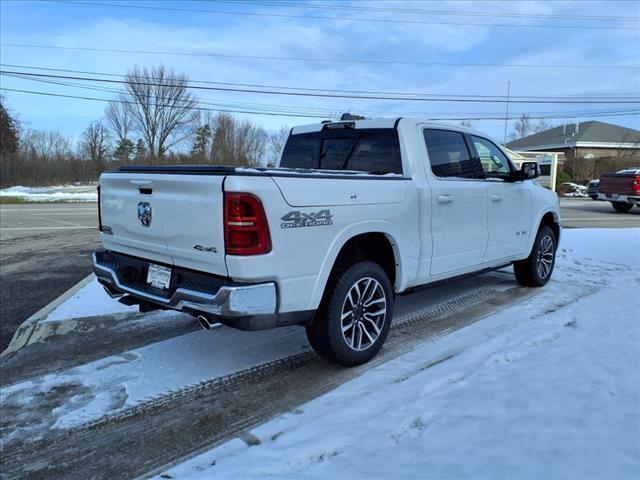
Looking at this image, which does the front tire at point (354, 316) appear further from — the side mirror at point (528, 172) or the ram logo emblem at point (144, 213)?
the side mirror at point (528, 172)

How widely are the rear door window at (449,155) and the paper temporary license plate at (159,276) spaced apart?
2.50 m

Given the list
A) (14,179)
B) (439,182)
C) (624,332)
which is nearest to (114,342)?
(439,182)

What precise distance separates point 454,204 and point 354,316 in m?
1.61

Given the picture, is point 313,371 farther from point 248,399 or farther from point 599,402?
point 599,402

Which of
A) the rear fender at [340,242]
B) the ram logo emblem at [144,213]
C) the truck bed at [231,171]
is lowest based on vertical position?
the rear fender at [340,242]

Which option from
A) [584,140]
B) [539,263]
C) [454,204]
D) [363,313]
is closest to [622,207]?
[539,263]

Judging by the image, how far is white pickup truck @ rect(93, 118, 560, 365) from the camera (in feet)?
10.2

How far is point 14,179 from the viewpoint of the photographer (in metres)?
38.3

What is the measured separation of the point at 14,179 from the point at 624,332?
4309cm

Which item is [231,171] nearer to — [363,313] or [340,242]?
[340,242]

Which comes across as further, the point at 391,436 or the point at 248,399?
the point at 248,399

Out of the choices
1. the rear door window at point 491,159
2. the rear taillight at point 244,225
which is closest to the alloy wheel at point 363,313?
the rear taillight at point 244,225

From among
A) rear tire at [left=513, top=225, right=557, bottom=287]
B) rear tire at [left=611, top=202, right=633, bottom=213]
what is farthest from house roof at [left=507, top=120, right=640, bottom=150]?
rear tire at [left=513, top=225, right=557, bottom=287]

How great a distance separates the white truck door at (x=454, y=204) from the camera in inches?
179
